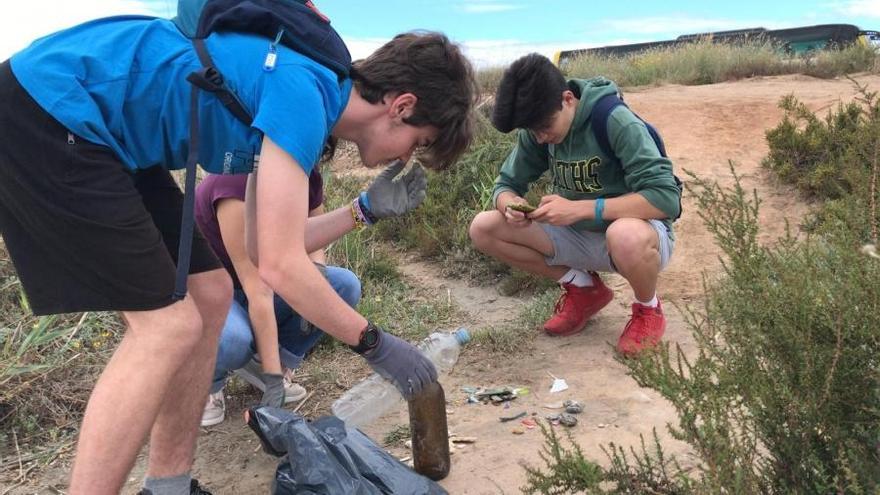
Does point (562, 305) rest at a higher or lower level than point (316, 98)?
lower

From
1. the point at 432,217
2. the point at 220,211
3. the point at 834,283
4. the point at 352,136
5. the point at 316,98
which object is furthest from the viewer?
the point at 432,217

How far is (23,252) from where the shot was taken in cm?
200

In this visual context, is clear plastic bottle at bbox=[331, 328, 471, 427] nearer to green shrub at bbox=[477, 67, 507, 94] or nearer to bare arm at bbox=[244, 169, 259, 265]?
bare arm at bbox=[244, 169, 259, 265]

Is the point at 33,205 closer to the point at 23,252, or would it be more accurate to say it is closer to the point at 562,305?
the point at 23,252

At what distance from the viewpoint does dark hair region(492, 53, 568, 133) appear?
3.42m

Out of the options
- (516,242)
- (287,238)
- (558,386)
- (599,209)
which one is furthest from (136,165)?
(516,242)

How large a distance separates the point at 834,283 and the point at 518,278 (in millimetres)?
3081

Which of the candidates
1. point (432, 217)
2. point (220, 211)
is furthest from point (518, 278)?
point (220, 211)

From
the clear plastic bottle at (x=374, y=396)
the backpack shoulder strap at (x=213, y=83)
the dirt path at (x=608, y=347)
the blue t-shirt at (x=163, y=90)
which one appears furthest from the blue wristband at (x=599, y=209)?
the backpack shoulder strap at (x=213, y=83)

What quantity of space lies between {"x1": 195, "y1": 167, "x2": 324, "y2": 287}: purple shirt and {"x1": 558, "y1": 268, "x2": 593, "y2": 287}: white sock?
1426 mm

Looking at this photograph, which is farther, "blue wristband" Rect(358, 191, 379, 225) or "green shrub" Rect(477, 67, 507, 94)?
"green shrub" Rect(477, 67, 507, 94)

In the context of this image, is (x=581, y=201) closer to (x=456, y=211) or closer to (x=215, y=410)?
(x=215, y=410)

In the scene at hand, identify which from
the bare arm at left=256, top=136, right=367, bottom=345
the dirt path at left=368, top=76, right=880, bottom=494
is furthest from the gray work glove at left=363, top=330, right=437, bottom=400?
the dirt path at left=368, top=76, right=880, bottom=494

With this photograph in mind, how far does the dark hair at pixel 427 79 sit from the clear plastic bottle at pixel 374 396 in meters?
1.22
